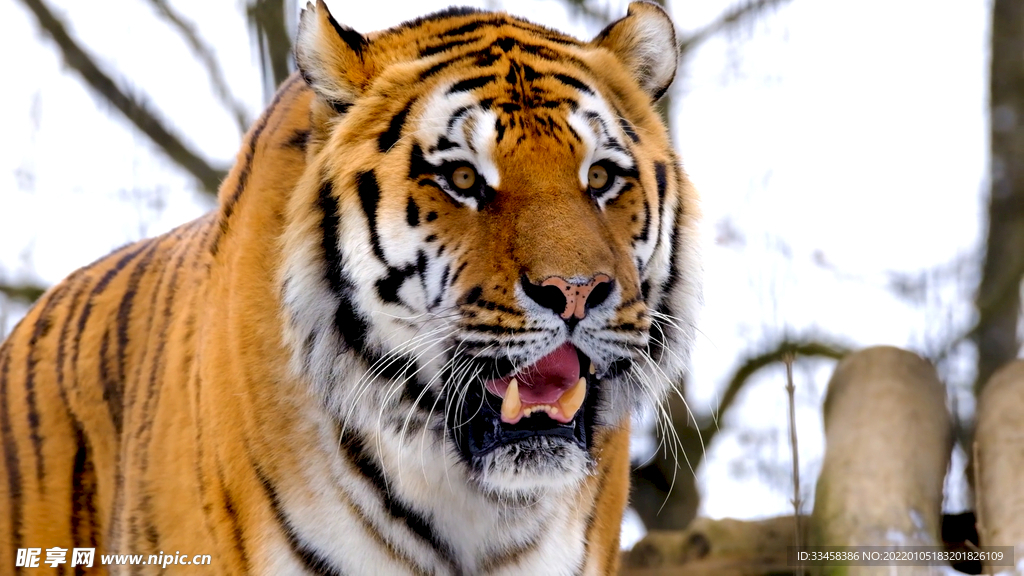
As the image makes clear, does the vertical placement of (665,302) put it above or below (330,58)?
below

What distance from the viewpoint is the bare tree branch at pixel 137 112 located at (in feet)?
16.0

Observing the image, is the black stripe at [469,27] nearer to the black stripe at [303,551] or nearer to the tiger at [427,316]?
the tiger at [427,316]

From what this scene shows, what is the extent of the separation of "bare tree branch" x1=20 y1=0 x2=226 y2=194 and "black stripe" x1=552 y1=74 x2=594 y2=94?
122 inches

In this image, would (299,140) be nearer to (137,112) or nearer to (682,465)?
(137,112)

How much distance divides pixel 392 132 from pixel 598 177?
42 cm

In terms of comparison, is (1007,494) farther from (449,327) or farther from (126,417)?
(126,417)

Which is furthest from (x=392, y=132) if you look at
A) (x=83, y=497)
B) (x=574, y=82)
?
(x=83, y=497)

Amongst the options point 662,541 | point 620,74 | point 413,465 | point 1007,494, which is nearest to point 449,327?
point 413,465

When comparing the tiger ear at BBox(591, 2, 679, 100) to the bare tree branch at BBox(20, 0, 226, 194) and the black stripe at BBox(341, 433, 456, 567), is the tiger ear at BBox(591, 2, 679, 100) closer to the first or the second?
the black stripe at BBox(341, 433, 456, 567)

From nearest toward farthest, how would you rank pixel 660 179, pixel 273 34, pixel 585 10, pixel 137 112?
A: pixel 660 179
pixel 273 34
pixel 137 112
pixel 585 10

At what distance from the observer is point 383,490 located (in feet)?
6.88

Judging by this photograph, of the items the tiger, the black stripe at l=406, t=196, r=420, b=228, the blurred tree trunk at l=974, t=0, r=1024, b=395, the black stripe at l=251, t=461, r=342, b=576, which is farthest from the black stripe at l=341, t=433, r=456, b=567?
the blurred tree trunk at l=974, t=0, r=1024, b=395

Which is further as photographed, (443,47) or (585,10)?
(585,10)

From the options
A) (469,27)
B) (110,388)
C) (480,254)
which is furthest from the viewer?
(110,388)
